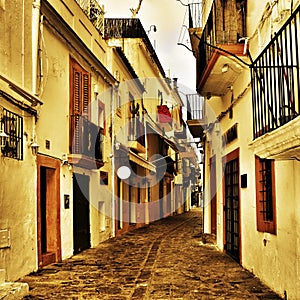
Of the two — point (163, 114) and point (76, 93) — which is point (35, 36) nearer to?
point (76, 93)

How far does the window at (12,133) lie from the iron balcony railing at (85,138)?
3546 millimetres

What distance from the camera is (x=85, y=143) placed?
13.8 m

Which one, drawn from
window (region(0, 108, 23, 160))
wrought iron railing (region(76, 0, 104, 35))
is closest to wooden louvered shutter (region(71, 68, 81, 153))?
wrought iron railing (region(76, 0, 104, 35))

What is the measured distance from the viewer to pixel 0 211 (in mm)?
8555

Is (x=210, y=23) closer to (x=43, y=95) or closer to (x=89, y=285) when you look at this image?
(x=43, y=95)

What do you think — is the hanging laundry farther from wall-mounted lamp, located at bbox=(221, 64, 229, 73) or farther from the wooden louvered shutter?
wall-mounted lamp, located at bbox=(221, 64, 229, 73)

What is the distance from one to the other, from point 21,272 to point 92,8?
33.1 feet

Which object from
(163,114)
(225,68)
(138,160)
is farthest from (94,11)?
(163,114)

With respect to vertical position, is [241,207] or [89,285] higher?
[241,207]

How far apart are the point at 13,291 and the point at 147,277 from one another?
9.84 feet

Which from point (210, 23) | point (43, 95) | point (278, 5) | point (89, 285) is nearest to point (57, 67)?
point (43, 95)

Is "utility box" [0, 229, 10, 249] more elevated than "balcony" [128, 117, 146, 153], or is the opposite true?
"balcony" [128, 117, 146, 153]

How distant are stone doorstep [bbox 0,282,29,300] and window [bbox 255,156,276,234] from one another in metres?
3.86

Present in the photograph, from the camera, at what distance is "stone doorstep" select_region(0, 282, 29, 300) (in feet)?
23.5
